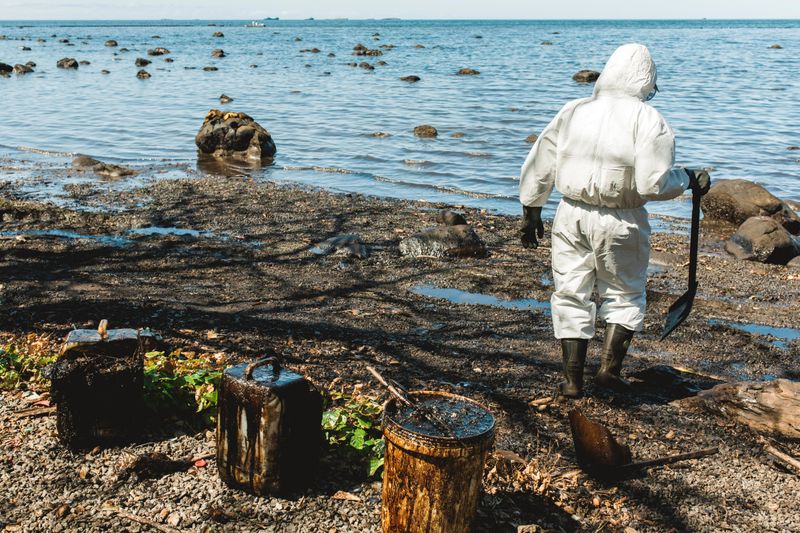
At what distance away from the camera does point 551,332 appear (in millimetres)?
6023

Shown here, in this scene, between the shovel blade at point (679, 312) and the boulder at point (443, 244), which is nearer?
the shovel blade at point (679, 312)

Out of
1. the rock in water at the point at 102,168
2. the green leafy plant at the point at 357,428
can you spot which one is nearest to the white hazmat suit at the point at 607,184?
the green leafy plant at the point at 357,428

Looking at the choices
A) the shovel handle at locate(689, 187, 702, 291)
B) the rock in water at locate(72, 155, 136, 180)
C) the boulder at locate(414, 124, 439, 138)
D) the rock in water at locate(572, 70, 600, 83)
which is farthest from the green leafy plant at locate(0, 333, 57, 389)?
the rock in water at locate(572, 70, 600, 83)

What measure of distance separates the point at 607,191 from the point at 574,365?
3.46ft

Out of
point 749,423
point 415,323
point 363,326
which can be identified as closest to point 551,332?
point 415,323

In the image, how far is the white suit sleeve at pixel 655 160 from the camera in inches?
161

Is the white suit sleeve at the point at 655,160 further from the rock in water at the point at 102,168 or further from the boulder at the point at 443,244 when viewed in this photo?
the rock in water at the point at 102,168

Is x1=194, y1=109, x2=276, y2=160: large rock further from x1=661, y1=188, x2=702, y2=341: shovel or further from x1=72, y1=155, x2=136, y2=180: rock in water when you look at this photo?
x1=661, y1=188, x2=702, y2=341: shovel

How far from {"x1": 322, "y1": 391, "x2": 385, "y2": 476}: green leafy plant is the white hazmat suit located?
4.39 ft

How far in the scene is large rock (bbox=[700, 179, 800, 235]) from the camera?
1064 centimetres

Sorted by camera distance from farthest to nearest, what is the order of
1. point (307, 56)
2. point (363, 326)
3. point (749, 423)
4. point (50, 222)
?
point (307, 56)
point (50, 222)
point (363, 326)
point (749, 423)

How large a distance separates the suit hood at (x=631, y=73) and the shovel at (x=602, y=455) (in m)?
1.86

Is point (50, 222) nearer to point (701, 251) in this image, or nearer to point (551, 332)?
point (551, 332)

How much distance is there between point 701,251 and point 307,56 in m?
45.8
